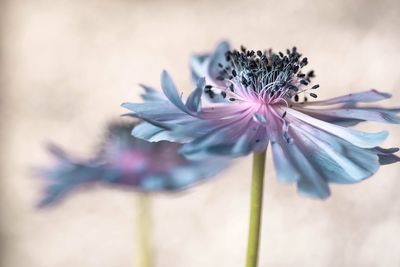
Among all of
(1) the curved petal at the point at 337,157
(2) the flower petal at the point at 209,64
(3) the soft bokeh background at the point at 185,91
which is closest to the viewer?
(1) the curved petal at the point at 337,157

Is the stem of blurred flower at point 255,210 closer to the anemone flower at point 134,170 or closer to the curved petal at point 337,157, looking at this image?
the curved petal at point 337,157

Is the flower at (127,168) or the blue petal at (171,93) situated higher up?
the blue petal at (171,93)

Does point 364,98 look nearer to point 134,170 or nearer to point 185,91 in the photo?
point 134,170

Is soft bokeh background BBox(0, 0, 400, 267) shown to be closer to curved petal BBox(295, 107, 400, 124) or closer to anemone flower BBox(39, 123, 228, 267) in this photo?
anemone flower BBox(39, 123, 228, 267)

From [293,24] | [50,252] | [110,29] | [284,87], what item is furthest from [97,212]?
[284,87]

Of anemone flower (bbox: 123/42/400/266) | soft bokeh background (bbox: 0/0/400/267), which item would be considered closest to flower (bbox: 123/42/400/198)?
anemone flower (bbox: 123/42/400/266)

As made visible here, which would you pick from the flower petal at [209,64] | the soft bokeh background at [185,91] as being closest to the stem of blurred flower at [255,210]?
the flower petal at [209,64]

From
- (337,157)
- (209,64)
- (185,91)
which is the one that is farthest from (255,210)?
(185,91)
